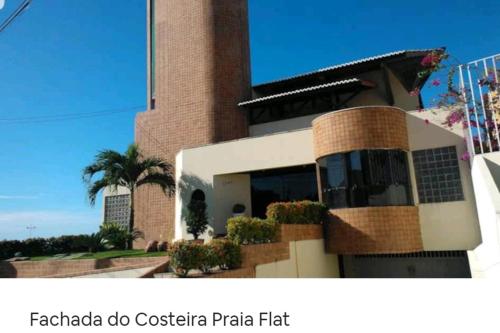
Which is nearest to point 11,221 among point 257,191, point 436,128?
point 257,191

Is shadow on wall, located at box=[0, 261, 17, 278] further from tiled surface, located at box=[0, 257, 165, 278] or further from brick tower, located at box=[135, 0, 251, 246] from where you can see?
brick tower, located at box=[135, 0, 251, 246]

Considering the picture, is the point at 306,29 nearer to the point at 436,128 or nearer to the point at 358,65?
the point at 358,65

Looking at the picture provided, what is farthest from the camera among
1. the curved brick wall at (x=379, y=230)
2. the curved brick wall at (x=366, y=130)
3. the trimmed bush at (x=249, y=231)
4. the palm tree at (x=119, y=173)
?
the palm tree at (x=119, y=173)

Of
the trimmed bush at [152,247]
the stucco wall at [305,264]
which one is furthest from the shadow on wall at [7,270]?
the stucco wall at [305,264]

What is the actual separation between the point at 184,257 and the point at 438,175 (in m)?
8.22

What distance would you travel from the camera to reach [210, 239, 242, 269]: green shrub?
7293 mm

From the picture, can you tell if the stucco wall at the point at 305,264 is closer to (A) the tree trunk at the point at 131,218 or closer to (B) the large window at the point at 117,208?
(A) the tree trunk at the point at 131,218

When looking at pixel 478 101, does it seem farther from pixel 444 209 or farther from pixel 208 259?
pixel 208 259

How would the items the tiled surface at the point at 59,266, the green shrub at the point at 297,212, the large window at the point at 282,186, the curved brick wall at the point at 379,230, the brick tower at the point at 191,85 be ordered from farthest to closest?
the brick tower at the point at 191,85 < the large window at the point at 282,186 < the tiled surface at the point at 59,266 < the curved brick wall at the point at 379,230 < the green shrub at the point at 297,212

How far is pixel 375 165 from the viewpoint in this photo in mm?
11094

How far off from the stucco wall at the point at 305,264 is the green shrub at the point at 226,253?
71 cm

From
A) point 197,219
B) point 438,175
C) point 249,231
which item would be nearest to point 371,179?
point 438,175

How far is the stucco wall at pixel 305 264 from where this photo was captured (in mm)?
8770
